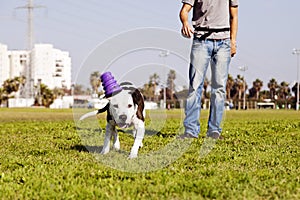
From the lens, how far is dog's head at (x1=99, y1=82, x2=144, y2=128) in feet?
18.2

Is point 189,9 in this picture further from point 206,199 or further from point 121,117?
point 206,199

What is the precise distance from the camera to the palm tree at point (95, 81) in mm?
5793

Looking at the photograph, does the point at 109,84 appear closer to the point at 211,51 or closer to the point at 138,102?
the point at 138,102

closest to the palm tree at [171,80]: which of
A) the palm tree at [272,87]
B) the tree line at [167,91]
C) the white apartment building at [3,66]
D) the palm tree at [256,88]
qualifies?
the tree line at [167,91]

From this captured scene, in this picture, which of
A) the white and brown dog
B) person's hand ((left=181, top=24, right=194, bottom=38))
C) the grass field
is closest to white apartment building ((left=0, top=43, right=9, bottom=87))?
person's hand ((left=181, top=24, right=194, bottom=38))

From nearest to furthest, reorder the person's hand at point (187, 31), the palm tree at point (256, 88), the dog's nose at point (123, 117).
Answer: the dog's nose at point (123, 117)
the person's hand at point (187, 31)
the palm tree at point (256, 88)

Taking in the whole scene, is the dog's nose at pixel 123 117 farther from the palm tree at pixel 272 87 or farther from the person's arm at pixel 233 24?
the palm tree at pixel 272 87

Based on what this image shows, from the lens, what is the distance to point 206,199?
3.76 meters

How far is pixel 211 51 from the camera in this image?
816cm

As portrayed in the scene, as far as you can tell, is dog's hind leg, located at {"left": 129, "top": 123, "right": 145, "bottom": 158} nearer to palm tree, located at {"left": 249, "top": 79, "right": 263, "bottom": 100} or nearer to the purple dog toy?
the purple dog toy

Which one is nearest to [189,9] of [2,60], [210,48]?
[210,48]

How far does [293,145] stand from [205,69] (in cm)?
192

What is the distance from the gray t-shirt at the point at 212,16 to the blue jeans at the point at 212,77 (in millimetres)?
117

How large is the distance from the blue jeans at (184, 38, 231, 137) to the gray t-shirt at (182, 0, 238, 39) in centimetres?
12
